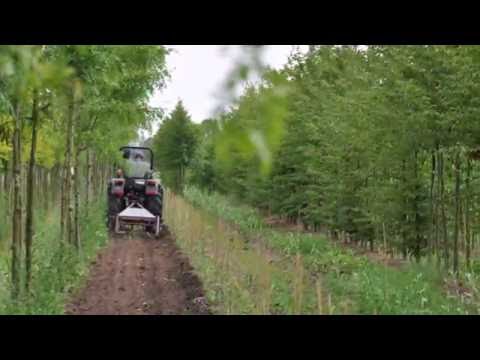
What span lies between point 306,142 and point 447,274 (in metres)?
7.10

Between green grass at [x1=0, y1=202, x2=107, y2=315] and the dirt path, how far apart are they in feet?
0.75

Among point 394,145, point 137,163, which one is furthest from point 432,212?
point 137,163

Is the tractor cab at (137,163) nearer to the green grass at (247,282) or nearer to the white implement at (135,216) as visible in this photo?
the white implement at (135,216)

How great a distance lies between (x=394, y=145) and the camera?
1149 centimetres

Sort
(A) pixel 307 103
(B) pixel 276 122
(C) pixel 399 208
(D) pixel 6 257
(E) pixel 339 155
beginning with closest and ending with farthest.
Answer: (B) pixel 276 122, (D) pixel 6 257, (C) pixel 399 208, (E) pixel 339 155, (A) pixel 307 103

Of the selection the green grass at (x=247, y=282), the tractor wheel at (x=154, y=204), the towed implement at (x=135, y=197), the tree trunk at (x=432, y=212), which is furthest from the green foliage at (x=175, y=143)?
the tree trunk at (x=432, y=212)

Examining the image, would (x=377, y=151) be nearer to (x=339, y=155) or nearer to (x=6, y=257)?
(x=339, y=155)

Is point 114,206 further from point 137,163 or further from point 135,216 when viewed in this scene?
point 137,163

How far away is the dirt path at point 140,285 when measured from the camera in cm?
872

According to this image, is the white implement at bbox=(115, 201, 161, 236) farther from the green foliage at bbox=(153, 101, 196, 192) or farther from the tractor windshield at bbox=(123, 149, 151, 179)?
the tractor windshield at bbox=(123, 149, 151, 179)
